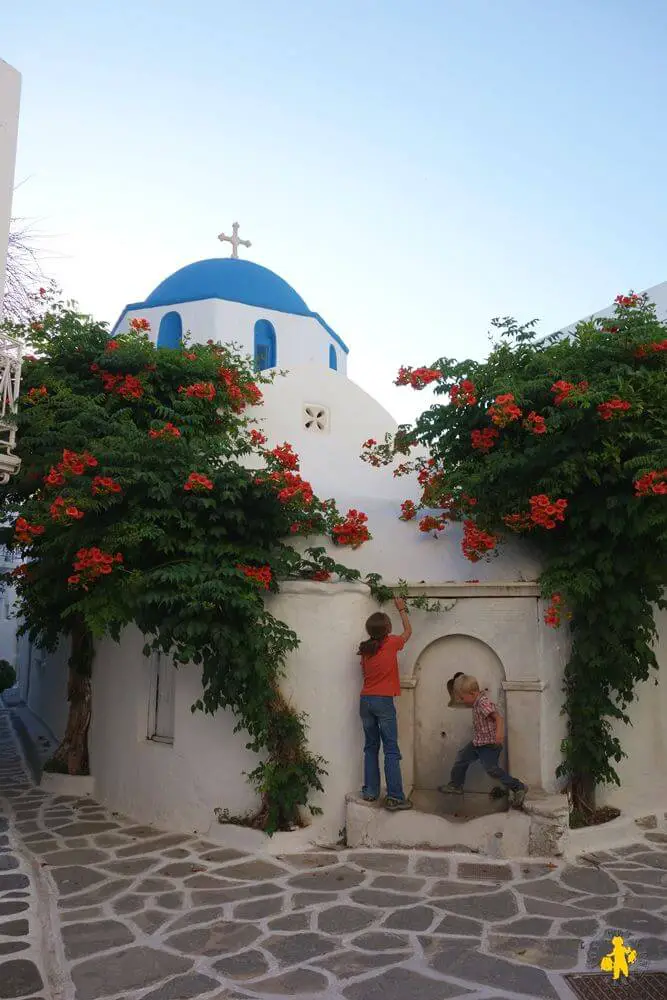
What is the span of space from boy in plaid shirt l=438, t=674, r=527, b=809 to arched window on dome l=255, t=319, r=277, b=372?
9780 millimetres

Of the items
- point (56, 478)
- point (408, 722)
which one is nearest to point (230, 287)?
point (56, 478)

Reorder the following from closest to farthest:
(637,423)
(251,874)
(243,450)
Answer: (251,874), (637,423), (243,450)

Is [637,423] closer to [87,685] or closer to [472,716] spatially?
[472,716]

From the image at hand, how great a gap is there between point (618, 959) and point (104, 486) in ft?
16.4

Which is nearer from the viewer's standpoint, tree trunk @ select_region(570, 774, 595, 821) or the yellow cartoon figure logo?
the yellow cartoon figure logo

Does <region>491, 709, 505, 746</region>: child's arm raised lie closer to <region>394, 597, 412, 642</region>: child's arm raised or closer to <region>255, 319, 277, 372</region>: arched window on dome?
<region>394, 597, 412, 642</region>: child's arm raised

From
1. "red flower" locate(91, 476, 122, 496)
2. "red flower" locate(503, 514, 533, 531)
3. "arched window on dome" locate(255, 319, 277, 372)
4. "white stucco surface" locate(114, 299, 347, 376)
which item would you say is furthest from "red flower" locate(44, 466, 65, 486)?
"arched window on dome" locate(255, 319, 277, 372)

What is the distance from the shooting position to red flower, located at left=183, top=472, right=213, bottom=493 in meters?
6.62

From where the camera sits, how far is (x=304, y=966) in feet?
14.1

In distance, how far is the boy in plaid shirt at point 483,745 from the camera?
20.8 ft

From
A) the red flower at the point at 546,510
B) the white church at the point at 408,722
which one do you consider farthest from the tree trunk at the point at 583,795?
the red flower at the point at 546,510

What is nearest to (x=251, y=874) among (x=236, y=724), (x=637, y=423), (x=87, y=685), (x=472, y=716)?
(x=236, y=724)

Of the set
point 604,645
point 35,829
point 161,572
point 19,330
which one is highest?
point 19,330

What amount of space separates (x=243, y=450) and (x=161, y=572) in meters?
1.79
